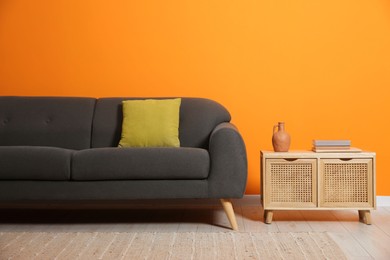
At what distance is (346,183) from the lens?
12.5 ft

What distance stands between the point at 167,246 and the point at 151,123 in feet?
3.75

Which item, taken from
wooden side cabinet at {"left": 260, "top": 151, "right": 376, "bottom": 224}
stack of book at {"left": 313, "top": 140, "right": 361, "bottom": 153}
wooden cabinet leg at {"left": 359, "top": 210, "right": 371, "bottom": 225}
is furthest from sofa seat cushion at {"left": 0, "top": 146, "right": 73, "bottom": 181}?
wooden cabinet leg at {"left": 359, "top": 210, "right": 371, "bottom": 225}

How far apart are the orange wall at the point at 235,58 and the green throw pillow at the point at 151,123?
21.5 inches

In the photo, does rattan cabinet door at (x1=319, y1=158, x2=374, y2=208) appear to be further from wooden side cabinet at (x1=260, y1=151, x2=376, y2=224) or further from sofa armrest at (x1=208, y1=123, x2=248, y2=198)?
sofa armrest at (x1=208, y1=123, x2=248, y2=198)

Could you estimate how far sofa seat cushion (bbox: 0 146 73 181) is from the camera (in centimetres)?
358

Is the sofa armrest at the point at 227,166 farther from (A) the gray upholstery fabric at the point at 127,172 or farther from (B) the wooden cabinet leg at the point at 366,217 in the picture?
(B) the wooden cabinet leg at the point at 366,217

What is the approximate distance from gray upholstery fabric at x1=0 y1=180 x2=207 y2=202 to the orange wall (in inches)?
46.3

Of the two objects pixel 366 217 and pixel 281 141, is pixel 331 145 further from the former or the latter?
pixel 366 217

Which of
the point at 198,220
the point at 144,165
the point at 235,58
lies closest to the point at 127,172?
the point at 144,165

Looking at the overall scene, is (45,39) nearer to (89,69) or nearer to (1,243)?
(89,69)

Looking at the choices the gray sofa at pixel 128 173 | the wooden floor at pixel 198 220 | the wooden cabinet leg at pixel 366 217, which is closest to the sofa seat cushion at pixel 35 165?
the gray sofa at pixel 128 173

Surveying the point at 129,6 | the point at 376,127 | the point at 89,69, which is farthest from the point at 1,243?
the point at 376,127

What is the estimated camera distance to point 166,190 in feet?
11.7

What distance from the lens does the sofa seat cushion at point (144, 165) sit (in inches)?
139
